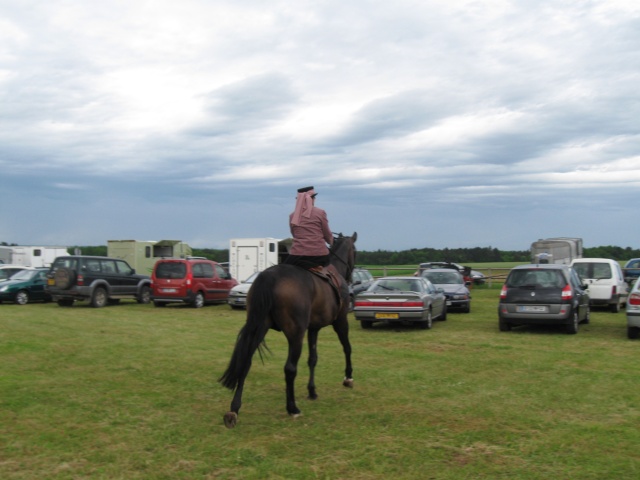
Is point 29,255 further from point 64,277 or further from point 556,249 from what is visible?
point 556,249

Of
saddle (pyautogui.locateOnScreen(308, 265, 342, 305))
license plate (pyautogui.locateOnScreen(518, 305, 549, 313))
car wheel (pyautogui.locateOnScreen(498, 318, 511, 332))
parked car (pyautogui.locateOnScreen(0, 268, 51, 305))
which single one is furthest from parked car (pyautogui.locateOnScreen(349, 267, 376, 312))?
saddle (pyautogui.locateOnScreen(308, 265, 342, 305))

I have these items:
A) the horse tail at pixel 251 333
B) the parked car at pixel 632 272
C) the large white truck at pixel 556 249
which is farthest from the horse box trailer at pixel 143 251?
the horse tail at pixel 251 333

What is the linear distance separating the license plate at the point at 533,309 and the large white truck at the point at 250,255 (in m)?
15.5

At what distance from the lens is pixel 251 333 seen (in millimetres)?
6969

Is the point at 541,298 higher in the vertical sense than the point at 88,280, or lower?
lower

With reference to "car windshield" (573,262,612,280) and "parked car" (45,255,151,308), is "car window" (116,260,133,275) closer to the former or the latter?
"parked car" (45,255,151,308)

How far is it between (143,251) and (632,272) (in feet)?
79.7

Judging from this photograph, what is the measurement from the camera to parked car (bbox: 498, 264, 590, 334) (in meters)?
14.9

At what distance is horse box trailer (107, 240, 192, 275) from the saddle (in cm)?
2714

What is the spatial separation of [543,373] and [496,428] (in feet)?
12.1

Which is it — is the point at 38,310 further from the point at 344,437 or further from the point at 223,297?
the point at 344,437

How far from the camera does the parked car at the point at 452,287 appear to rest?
2141 cm

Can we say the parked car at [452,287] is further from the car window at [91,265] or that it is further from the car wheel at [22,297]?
the car wheel at [22,297]

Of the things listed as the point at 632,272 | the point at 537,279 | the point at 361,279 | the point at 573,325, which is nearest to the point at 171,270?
the point at 361,279
